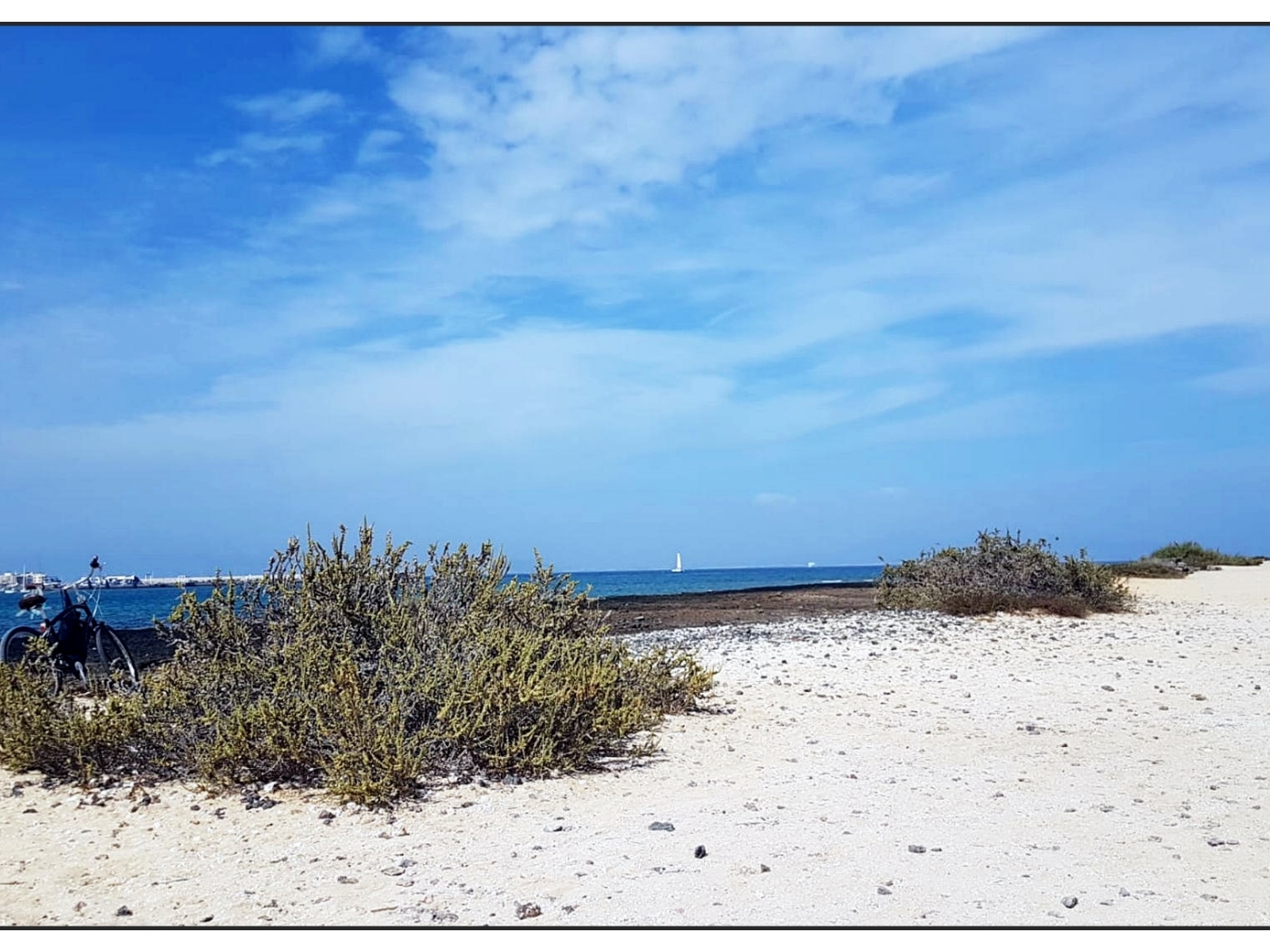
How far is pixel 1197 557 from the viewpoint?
40.3 metres

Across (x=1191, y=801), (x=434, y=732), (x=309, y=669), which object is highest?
(x=309, y=669)

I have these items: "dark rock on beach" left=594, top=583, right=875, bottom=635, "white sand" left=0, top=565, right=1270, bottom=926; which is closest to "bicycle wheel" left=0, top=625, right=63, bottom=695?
"white sand" left=0, top=565, right=1270, bottom=926

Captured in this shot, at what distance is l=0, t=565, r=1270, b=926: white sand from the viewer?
4.23 metres

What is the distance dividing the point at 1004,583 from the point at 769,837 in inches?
557

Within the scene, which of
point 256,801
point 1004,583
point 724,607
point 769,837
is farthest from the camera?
point 724,607

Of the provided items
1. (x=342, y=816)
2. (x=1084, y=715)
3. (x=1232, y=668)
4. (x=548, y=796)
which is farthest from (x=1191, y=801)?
(x=1232, y=668)

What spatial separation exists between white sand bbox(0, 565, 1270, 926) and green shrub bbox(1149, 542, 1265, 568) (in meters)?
33.9

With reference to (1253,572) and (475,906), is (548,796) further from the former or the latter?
(1253,572)

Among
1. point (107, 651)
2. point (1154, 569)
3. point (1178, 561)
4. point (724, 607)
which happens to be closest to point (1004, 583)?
point (724, 607)

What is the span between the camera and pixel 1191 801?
19.4 ft

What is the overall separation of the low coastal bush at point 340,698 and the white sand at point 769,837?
0.75 ft

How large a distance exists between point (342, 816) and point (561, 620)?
2.90 metres

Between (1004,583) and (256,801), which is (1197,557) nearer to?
(1004,583)

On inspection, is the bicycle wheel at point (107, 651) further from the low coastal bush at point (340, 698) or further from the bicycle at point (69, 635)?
the low coastal bush at point (340, 698)
